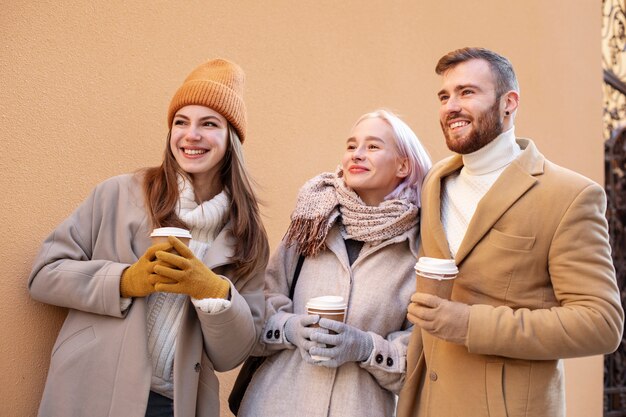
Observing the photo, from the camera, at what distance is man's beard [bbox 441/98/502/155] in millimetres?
2383

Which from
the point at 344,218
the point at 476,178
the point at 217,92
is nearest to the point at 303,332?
the point at 344,218

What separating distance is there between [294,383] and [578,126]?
168 inches

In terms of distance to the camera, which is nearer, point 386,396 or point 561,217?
point 561,217

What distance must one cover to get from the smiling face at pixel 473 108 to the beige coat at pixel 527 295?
16 cm

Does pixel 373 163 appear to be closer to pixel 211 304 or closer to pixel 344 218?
pixel 344 218

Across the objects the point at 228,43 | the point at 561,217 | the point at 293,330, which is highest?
the point at 228,43

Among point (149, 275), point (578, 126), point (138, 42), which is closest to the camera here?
point (149, 275)

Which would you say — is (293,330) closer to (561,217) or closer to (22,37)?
(561,217)

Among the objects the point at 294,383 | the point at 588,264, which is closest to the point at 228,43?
the point at 294,383

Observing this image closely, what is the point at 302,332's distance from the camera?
2.39 meters

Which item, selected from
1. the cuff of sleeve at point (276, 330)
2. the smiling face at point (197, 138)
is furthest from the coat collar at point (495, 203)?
the smiling face at point (197, 138)

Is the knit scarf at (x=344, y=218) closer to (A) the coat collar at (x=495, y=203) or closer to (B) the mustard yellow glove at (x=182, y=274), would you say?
(A) the coat collar at (x=495, y=203)

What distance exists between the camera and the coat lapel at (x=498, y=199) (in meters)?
2.30

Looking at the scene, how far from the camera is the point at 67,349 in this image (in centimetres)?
228
